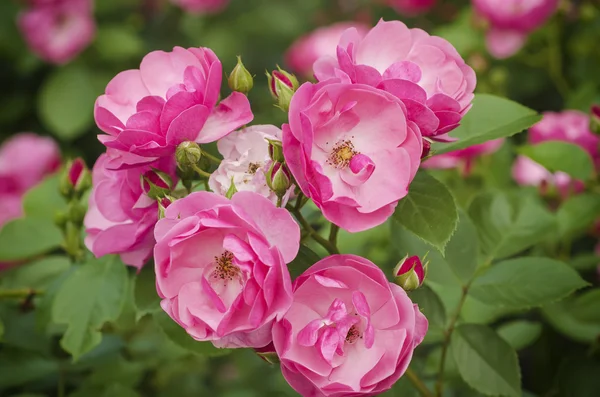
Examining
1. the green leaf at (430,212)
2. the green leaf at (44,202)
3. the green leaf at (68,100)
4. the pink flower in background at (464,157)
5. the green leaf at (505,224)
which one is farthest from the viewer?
the green leaf at (68,100)

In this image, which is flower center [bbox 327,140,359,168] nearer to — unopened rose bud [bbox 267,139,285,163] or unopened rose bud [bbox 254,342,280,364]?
unopened rose bud [bbox 267,139,285,163]

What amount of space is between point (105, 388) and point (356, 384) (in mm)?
544

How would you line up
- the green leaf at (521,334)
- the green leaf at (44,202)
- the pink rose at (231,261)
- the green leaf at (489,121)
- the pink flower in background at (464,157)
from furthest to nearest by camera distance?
the pink flower in background at (464,157) < the green leaf at (44,202) < the green leaf at (521,334) < the green leaf at (489,121) < the pink rose at (231,261)

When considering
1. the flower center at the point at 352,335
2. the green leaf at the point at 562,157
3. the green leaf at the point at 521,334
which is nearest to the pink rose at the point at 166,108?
the flower center at the point at 352,335

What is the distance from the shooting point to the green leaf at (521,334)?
99 centimetres

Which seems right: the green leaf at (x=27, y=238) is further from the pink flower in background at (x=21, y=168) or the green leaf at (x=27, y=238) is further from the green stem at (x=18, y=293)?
the pink flower in background at (x=21, y=168)

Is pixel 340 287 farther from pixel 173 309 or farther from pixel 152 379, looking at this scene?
pixel 152 379

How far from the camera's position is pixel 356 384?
55 cm

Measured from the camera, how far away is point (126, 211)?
2.14ft

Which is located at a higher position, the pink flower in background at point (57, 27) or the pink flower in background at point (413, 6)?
the pink flower in background at point (413, 6)

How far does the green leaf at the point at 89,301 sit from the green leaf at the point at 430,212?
0.36 meters

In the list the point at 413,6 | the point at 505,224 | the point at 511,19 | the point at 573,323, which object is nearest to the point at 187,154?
the point at 505,224

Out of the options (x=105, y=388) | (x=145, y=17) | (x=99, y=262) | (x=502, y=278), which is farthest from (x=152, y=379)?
(x=145, y=17)

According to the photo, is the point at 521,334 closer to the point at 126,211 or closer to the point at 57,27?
the point at 126,211
